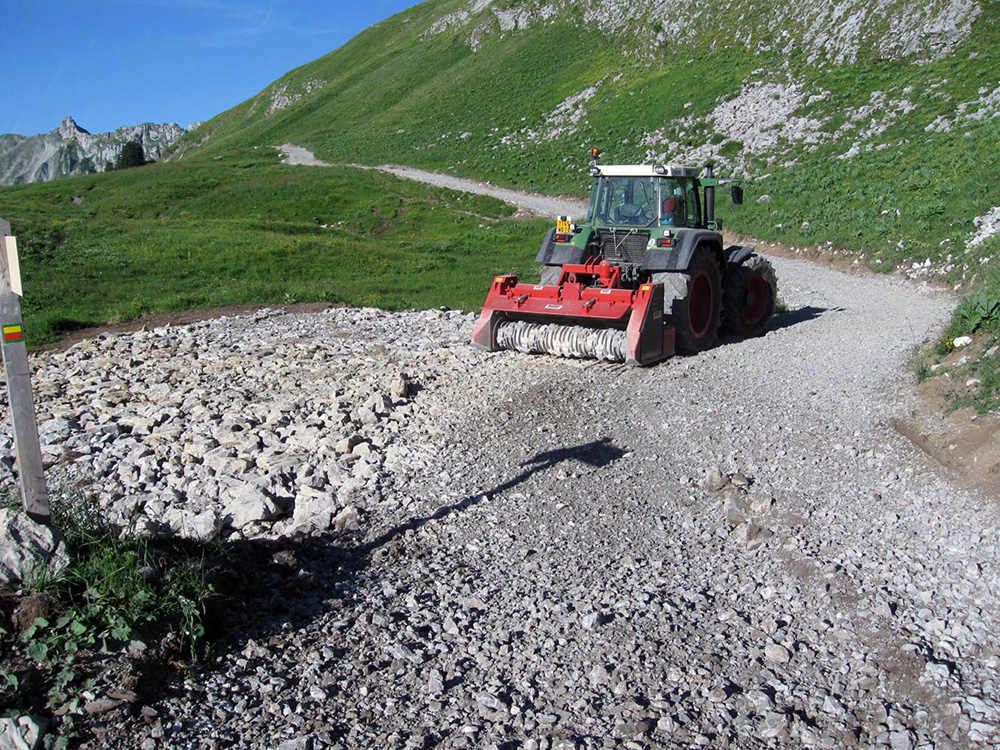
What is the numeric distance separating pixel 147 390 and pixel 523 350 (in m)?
5.02

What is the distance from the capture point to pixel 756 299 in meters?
13.7

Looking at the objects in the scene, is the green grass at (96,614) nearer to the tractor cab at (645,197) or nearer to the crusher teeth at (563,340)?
the crusher teeth at (563,340)

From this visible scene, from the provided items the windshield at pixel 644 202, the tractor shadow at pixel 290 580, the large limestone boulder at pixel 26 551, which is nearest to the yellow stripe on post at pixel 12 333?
the large limestone boulder at pixel 26 551

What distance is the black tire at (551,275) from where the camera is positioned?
12.1 m

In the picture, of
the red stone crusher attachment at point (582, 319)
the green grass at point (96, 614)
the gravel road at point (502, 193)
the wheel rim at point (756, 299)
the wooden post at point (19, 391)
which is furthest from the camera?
the gravel road at point (502, 193)

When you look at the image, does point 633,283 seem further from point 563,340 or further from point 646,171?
point 563,340

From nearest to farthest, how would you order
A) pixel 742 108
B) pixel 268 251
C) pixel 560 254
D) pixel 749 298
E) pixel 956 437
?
pixel 956 437, pixel 560 254, pixel 749 298, pixel 268 251, pixel 742 108

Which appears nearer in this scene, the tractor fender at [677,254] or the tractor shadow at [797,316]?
the tractor fender at [677,254]

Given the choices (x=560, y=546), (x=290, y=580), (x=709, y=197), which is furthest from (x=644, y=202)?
(x=290, y=580)

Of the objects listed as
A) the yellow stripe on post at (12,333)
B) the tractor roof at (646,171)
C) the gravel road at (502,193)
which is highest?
the gravel road at (502,193)

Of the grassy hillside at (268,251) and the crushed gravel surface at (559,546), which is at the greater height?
the grassy hillside at (268,251)

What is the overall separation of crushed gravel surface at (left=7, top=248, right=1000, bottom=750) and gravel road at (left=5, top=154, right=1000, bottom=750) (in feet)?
0.07

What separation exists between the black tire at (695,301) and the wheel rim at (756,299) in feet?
3.03

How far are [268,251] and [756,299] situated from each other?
17149mm
